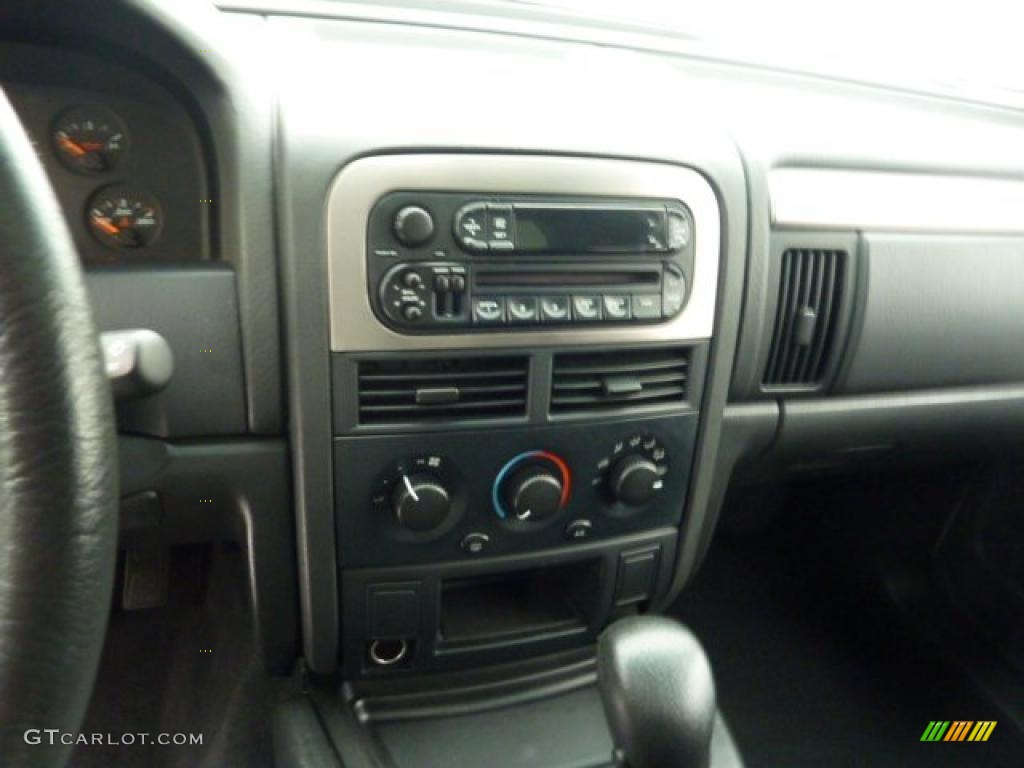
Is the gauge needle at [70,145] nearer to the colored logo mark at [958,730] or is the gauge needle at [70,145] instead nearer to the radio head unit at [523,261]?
the radio head unit at [523,261]

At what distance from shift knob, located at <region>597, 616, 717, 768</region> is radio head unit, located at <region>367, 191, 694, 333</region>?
33cm

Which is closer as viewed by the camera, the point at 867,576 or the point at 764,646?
the point at 764,646

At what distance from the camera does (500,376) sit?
0.93m

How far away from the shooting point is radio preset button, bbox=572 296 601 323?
92 cm

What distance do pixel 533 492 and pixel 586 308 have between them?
0.69 feet

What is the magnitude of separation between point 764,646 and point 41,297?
1563 mm

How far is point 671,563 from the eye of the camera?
1.16 m

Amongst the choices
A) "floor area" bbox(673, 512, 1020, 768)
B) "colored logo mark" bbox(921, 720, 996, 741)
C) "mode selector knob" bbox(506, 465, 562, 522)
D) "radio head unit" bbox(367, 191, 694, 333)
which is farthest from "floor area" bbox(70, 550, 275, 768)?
"colored logo mark" bbox(921, 720, 996, 741)

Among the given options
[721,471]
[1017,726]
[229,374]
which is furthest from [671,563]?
[1017,726]

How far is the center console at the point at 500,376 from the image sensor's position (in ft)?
2.83

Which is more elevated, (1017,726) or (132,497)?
(132,497)

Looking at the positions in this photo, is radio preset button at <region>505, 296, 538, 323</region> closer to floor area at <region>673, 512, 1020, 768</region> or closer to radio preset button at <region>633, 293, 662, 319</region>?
radio preset button at <region>633, 293, 662, 319</region>

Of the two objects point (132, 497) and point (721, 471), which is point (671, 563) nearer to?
point (721, 471)

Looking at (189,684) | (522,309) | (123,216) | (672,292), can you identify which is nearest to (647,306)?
(672,292)
